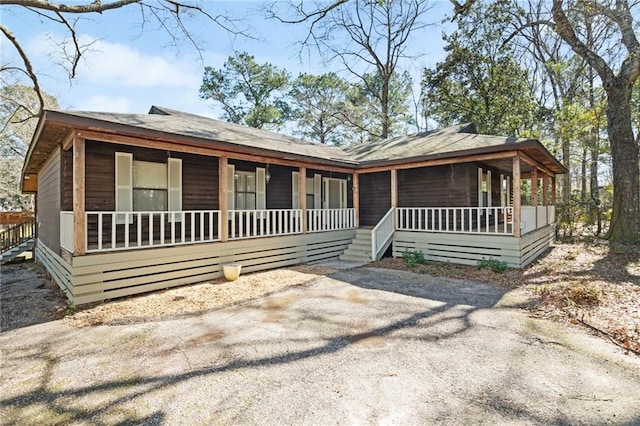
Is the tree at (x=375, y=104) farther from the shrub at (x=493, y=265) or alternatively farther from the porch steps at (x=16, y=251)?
the porch steps at (x=16, y=251)

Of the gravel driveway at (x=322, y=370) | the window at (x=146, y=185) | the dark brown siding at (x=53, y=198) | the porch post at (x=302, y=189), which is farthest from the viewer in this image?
the porch post at (x=302, y=189)

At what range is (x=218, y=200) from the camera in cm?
916

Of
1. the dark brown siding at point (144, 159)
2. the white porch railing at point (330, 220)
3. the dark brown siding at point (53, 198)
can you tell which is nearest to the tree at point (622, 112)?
the white porch railing at point (330, 220)

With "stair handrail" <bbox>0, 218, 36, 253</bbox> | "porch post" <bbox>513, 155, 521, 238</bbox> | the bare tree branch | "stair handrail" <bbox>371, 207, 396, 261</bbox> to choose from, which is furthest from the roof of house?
the bare tree branch

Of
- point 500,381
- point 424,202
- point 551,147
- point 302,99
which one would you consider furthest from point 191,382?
point 302,99

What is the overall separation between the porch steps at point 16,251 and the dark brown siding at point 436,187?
49.4 feet

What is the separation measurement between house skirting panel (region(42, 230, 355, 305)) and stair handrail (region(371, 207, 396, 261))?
5.65 feet

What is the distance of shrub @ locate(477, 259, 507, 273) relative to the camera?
7.95m

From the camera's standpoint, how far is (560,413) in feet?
8.52

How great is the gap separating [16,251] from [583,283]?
18531 mm

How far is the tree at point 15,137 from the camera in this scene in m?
20.1

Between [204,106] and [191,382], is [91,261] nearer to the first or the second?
[191,382]

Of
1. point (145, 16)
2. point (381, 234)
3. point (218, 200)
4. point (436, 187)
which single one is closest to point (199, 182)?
point (218, 200)

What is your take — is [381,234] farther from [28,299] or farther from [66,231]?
[28,299]
